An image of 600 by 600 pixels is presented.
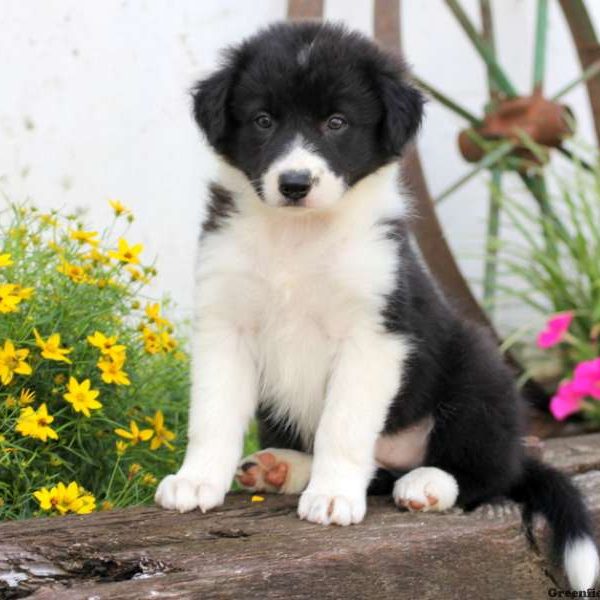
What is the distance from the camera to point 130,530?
2.61 metres

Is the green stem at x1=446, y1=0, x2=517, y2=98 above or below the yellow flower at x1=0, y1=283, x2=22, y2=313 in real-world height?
above

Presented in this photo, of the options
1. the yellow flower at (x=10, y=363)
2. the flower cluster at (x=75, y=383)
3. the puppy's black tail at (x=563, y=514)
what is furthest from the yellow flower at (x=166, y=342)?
the puppy's black tail at (x=563, y=514)

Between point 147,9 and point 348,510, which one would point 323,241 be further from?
point 147,9

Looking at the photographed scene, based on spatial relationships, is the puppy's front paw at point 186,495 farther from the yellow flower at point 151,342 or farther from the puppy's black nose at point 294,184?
the puppy's black nose at point 294,184

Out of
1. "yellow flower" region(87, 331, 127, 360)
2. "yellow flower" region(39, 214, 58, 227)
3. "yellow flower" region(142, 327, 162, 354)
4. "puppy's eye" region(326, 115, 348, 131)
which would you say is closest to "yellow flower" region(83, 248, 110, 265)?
"yellow flower" region(39, 214, 58, 227)

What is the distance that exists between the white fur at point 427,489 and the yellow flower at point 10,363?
3.44ft

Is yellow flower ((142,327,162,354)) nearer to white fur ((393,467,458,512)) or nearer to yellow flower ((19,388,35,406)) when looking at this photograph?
yellow flower ((19,388,35,406))

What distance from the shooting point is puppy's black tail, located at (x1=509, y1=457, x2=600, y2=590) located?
2.88 meters

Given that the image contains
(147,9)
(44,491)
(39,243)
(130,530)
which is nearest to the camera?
(130,530)

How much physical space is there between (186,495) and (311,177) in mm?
851

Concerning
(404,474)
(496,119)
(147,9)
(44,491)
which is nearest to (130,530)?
(44,491)

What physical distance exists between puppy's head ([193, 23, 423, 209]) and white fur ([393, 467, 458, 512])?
2.57ft

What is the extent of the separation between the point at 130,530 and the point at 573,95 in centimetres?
478

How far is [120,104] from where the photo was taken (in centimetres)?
513
